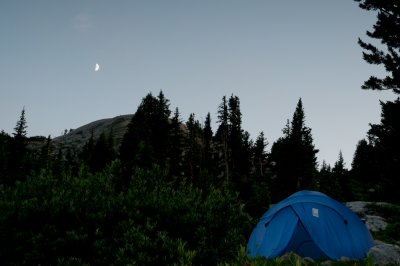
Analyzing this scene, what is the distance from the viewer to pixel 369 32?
60.4 ft

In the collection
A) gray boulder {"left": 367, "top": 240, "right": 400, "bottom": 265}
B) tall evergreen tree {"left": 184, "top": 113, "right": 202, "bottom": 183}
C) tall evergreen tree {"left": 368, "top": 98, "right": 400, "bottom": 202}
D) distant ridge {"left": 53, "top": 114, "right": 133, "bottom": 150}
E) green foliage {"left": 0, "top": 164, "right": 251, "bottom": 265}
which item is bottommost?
gray boulder {"left": 367, "top": 240, "right": 400, "bottom": 265}

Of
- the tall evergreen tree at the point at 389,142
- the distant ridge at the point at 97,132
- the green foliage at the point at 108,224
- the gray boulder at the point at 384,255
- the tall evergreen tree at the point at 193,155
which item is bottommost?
the gray boulder at the point at 384,255

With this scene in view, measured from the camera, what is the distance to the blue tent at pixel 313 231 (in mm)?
13555

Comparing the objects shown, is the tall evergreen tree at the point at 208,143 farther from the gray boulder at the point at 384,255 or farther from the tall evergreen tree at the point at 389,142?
the gray boulder at the point at 384,255

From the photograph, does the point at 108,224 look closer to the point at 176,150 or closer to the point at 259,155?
the point at 176,150

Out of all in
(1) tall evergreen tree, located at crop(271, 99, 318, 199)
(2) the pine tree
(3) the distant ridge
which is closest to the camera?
(1) tall evergreen tree, located at crop(271, 99, 318, 199)

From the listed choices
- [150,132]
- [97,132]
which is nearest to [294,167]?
[150,132]

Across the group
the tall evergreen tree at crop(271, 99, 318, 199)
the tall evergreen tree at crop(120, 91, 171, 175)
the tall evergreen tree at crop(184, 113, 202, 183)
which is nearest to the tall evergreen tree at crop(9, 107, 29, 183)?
the tall evergreen tree at crop(120, 91, 171, 175)

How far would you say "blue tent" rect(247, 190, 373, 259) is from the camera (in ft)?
44.5

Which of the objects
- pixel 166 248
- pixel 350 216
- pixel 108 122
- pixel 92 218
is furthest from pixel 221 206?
pixel 108 122

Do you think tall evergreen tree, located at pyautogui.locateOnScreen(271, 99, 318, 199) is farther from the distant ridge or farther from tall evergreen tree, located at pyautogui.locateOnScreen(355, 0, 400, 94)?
the distant ridge

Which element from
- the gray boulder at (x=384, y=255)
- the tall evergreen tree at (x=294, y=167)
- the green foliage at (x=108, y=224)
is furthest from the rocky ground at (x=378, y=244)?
the tall evergreen tree at (x=294, y=167)

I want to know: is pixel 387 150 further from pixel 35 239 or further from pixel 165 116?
pixel 165 116

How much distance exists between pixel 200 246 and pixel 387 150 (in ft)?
45.8
